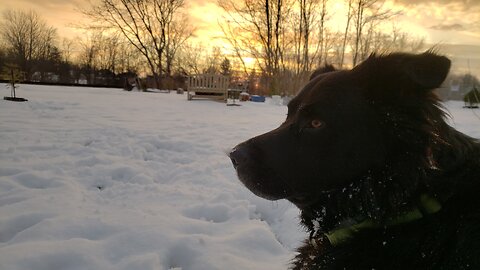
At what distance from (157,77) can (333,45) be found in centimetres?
1954

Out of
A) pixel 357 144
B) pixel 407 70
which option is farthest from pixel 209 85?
pixel 407 70

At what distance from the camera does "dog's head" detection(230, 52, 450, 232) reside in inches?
55.5

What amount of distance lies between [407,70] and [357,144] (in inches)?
15.2

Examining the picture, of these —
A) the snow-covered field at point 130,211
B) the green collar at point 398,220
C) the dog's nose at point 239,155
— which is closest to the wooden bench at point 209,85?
the snow-covered field at point 130,211

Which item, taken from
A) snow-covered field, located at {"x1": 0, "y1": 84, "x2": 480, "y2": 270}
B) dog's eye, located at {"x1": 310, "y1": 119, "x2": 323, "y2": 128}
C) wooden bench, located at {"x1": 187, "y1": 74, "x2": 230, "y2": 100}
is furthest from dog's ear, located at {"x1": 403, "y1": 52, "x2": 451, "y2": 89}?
wooden bench, located at {"x1": 187, "y1": 74, "x2": 230, "y2": 100}

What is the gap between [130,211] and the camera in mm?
2887

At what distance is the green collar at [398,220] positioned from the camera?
1.37m

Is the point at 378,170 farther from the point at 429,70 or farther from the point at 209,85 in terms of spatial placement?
the point at 209,85

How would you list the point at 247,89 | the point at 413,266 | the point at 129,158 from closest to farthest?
the point at 413,266, the point at 129,158, the point at 247,89

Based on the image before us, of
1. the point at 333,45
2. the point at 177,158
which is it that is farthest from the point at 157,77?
the point at 177,158

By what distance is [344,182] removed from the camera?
159cm

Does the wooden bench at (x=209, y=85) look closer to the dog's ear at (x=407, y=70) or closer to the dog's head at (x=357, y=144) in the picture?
the dog's head at (x=357, y=144)

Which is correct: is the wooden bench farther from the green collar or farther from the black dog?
the green collar

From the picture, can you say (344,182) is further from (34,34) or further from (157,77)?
(34,34)
